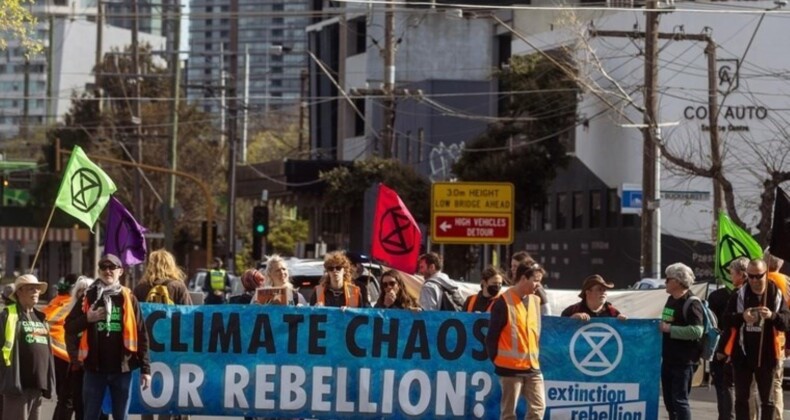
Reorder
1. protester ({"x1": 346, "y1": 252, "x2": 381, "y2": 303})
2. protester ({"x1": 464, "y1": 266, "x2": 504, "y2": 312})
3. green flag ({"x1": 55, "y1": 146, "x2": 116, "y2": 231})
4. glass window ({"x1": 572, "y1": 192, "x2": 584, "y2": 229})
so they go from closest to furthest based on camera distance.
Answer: protester ({"x1": 464, "y1": 266, "x2": 504, "y2": 312}) → green flag ({"x1": 55, "y1": 146, "x2": 116, "y2": 231}) → protester ({"x1": 346, "y1": 252, "x2": 381, "y2": 303}) → glass window ({"x1": 572, "y1": 192, "x2": 584, "y2": 229})

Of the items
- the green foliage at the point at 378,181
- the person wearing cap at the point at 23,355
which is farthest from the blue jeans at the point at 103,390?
the green foliage at the point at 378,181

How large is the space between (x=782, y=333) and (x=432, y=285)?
135 inches

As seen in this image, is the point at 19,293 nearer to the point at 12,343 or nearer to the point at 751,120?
the point at 12,343

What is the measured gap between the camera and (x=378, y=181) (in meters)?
51.9

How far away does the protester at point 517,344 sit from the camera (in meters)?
14.3

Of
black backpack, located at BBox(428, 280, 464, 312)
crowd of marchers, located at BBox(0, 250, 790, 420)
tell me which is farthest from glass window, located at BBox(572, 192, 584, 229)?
black backpack, located at BBox(428, 280, 464, 312)

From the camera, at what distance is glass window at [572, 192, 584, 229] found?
48.7 metres

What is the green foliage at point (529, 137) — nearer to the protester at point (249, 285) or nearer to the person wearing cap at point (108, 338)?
the protester at point (249, 285)

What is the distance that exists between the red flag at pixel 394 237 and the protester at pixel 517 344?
19.1 feet

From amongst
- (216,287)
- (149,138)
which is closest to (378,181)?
(216,287)

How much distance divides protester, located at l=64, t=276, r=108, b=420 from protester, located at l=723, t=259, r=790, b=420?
5.65 meters

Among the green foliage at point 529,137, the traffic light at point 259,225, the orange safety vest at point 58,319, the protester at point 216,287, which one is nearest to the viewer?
the orange safety vest at point 58,319

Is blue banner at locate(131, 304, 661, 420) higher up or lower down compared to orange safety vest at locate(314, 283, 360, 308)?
lower down

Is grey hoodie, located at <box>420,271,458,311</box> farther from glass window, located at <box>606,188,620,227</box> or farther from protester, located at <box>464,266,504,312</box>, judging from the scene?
glass window, located at <box>606,188,620,227</box>
